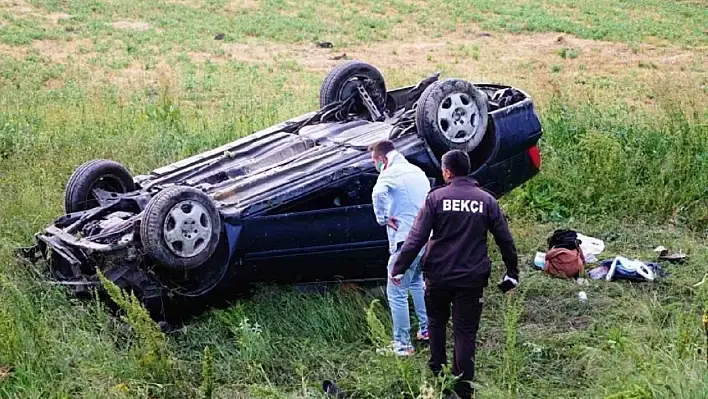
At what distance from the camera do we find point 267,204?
19.8 feet

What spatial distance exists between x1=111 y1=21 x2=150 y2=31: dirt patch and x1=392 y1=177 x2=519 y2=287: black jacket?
95.5 ft

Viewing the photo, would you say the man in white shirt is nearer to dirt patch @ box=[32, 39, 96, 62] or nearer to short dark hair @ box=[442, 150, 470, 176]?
short dark hair @ box=[442, 150, 470, 176]

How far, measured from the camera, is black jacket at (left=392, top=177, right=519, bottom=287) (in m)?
4.97

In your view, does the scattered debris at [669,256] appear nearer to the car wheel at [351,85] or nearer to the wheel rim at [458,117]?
the wheel rim at [458,117]

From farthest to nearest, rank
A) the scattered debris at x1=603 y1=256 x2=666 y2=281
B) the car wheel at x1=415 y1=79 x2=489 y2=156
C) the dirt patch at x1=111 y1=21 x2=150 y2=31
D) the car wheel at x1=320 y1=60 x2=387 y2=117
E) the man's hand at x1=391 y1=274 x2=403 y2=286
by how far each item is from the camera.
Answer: the dirt patch at x1=111 y1=21 x2=150 y2=31 → the car wheel at x1=320 y1=60 x2=387 y2=117 → the scattered debris at x1=603 y1=256 x2=666 y2=281 → the car wheel at x1=415 y1=79 x2=489 y2=156 → the man's hand at x1=391 y1=274 x2=403 y2=286

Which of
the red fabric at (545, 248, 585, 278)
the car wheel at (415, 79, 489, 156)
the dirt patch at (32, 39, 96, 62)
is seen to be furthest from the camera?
the dirt patch at (32, 39, 96, 62)

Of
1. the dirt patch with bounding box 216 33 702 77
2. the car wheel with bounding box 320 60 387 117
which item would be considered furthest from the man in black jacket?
the dirt patch with bounding box 216 33 702 77

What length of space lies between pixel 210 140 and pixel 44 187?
2.21m

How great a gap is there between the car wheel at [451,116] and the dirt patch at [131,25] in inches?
1083

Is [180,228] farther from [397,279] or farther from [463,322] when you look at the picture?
[463,322]

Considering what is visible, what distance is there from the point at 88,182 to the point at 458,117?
9.90ft

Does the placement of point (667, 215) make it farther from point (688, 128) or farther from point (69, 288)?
point (69, 288)

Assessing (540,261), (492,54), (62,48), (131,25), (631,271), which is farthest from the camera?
(131,25)

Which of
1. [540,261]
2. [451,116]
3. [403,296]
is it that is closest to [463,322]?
[403,296]
